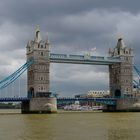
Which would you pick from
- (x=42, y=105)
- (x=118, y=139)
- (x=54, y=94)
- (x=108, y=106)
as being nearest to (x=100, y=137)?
(x=118, y=139)

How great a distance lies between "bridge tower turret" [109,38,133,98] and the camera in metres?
126

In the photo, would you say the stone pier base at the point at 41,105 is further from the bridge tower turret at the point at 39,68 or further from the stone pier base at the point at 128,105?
the stone pier base at the point at 128,105

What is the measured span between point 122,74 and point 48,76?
2341 cm

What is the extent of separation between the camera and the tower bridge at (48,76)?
105 meters

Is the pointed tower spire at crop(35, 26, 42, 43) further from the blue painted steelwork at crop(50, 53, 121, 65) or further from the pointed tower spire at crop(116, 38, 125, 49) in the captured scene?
the pointed tower spire at crop(116, 38, 125, 49)

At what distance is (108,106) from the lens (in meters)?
125

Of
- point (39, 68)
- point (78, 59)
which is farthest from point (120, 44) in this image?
point (39, 68)

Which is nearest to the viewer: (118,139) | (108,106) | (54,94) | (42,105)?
(118,139)

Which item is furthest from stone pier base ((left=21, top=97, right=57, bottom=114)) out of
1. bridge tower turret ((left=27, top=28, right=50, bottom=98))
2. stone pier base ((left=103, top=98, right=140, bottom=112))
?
stone pier base ((left=103, top=98, right=140, bottom=112))

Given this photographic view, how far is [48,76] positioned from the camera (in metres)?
114

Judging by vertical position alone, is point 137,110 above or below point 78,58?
below

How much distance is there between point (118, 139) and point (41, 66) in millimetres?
77938

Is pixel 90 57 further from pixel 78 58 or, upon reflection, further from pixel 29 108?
pixel 29 108

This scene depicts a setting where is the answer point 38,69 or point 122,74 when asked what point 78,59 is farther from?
point 122,74
